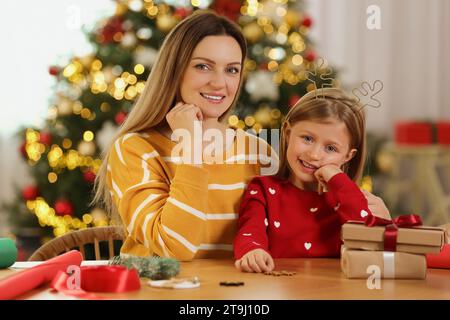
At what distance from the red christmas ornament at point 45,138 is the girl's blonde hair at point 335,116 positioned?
8.11ft

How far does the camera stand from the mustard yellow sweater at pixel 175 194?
1636 millimetres

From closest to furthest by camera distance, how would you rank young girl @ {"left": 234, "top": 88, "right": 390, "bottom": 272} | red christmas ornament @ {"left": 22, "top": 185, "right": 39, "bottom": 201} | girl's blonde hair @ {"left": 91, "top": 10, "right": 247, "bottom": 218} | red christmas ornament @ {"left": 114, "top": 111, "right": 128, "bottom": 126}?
young girl @ {"left": 234, "top": 88, "right": 390, "bottom": 272}
girl's blonde hair @ {"left": 91, "top": 10, "right": 247, "bottom": 218}
red christmas ornament @ {"left": 114, "top": 111, "right": 128, "bottom": 126}
red christmas ornament @ {"left": 22, "top": 185, "right": 39, "bottom": 201}

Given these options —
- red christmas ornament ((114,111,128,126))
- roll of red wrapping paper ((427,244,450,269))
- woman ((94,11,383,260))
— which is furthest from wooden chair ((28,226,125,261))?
red christmas ornament ((114,111,128,126))

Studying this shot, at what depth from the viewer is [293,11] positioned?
160 inches

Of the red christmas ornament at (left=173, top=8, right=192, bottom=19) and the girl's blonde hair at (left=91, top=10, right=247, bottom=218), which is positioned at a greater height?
the red christmas ornament at (left=173, top=8, right=192, bottom=19)

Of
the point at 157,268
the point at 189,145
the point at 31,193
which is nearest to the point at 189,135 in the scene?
the point at 189,145

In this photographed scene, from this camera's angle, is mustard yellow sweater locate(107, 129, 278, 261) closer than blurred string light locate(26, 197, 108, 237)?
Yes

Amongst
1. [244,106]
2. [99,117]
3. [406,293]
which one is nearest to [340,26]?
[244,106]

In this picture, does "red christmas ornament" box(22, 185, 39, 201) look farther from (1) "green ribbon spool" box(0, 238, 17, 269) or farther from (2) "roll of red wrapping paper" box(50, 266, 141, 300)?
(2) "roll of red wrapping paper" box(50, 266, 141, 300)

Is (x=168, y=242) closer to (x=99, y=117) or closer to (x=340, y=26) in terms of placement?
(x=99, y=117)

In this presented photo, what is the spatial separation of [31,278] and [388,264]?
0.62 m

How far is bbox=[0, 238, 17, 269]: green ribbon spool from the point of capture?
1.55 meters

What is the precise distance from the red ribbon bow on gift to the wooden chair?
29.6 inches

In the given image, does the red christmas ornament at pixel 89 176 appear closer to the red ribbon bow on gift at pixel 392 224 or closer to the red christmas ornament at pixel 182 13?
the red christmas ornament at pixel 182 13
